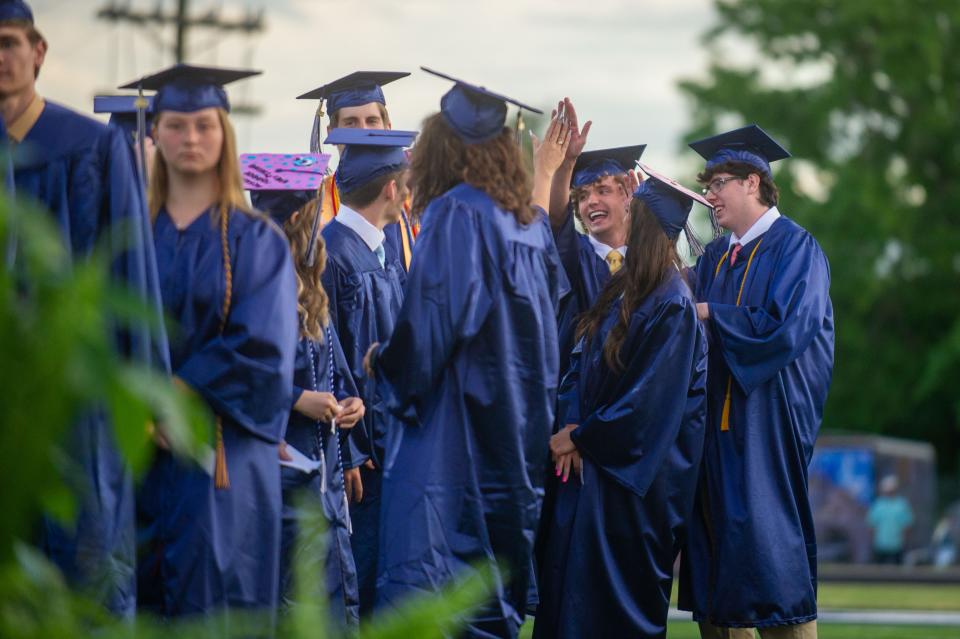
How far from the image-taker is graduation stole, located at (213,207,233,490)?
3877 millimetres

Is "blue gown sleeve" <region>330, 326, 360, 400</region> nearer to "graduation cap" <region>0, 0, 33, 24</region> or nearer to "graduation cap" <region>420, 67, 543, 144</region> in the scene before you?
"graduation cap" <region>420, 67, 543, 144</region>

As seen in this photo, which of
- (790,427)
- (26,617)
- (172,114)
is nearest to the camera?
(26,617)

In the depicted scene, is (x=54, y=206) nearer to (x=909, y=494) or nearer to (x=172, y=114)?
(x=172, y=114)

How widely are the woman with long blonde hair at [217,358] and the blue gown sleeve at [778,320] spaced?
243cm

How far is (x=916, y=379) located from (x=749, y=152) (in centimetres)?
2549

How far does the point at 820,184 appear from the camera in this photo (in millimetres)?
30172

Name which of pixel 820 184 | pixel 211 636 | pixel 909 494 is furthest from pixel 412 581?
pixel 820 184

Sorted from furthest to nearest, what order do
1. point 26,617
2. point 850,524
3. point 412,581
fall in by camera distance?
1. point 850,524
2. point 412,581
3. point 26,617

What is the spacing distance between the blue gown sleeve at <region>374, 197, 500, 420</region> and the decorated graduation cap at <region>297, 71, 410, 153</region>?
2290mm

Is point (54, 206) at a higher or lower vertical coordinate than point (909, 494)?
higher

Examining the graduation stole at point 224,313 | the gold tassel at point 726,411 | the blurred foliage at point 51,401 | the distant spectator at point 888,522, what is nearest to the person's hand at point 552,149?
the gold tassel at point 726,411

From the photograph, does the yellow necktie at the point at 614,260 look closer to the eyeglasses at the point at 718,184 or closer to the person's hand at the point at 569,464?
the eyeglasses at the point at 718,184

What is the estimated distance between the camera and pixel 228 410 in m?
3.88

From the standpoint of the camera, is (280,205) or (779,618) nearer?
(280,205)
